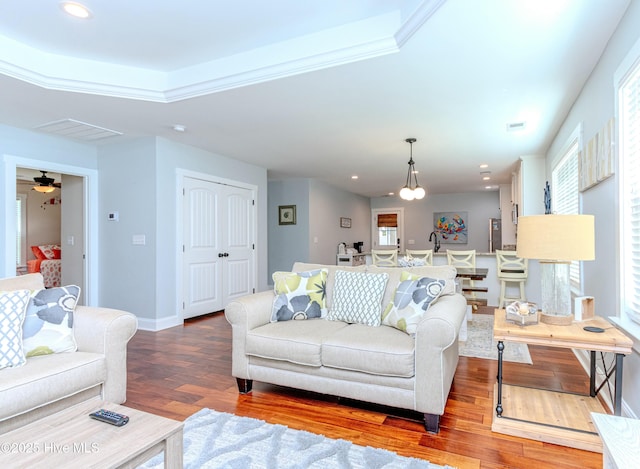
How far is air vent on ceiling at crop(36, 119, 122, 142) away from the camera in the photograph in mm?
4066

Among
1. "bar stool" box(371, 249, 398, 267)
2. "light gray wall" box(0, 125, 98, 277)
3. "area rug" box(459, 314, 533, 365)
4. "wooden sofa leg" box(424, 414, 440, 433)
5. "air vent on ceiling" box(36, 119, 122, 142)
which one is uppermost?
"air vent on ceiling" box(36, 119, 122, 142)

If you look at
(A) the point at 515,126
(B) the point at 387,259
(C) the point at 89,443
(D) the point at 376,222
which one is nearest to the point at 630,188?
(A) the point at 515,126

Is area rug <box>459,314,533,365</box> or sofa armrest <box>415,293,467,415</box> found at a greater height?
sofa armrest <box>415,293,467,415</box>

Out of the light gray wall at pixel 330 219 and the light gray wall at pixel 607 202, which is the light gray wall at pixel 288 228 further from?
the light gray wall at pixel 607 202

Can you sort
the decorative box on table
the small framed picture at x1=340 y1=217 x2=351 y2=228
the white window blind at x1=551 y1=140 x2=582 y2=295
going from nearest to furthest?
1. the decorative box on table
2. the white window blind at x1=551 y1=140 x2=582 y2=295
3. the small framed picture at x1=340 y1=217 x2=351 y2=228

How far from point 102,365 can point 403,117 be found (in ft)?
11.1

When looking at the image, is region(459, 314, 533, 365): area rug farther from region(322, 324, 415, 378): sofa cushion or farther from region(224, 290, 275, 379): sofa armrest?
region(224, 290, 275, 379): sofa armrest

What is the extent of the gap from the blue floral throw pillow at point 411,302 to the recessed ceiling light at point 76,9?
9.33 feet

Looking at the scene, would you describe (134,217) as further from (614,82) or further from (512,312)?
(614,82)

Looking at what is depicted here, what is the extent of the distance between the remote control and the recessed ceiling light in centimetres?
250

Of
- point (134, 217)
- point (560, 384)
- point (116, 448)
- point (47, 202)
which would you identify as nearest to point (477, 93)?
point (560, 384)

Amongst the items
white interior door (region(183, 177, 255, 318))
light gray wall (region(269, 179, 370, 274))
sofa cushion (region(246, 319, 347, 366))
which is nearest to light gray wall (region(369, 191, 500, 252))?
light gray wall (region(269, 179, 370, 274))

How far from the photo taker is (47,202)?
8852 millimetres

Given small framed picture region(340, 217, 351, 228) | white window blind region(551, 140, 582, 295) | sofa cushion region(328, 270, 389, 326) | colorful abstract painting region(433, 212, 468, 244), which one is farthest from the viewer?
colorful abstract painting region(433, 212, 468, 244)
